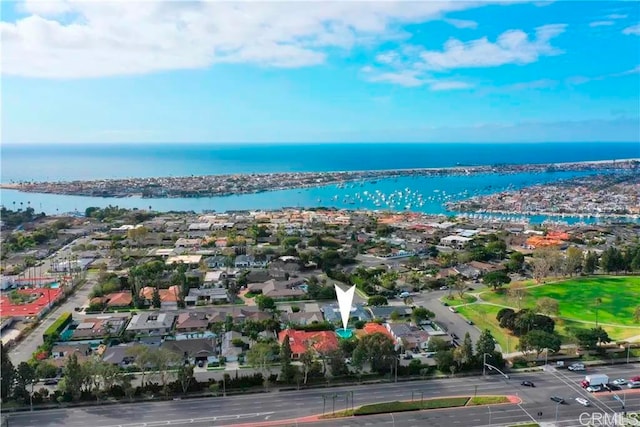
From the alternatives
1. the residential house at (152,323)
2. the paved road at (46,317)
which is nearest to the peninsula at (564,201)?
the paved road at (46,317)

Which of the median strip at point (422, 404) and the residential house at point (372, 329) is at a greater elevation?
the residential house at point (372, 329)

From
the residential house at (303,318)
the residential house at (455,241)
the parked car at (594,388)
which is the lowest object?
the parked car at (594,388)

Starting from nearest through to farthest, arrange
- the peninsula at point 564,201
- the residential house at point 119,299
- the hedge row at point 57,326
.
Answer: the hedge row at point 57,326, the residential house at point 119,299, the peninsula at point 564,201

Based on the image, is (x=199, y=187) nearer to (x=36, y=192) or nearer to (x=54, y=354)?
(x=36, y=192)

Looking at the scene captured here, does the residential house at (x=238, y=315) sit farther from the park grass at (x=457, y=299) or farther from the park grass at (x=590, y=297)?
the park grass at (x=590, y=297)

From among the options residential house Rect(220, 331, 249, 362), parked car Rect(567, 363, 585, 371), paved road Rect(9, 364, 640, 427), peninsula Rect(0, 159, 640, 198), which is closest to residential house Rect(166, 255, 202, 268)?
residential house Rect(220, 331, 249, 362)

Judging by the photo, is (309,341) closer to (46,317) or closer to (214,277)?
(214,277)

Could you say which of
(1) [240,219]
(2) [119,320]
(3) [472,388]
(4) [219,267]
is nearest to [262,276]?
(4) [219,267]
